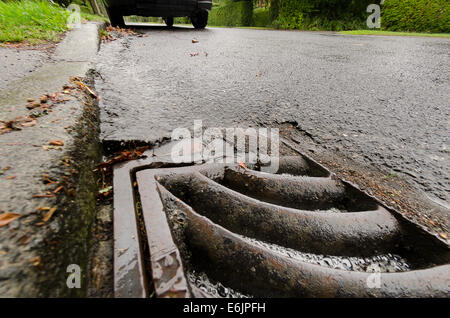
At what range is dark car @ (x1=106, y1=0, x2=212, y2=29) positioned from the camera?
175 inches

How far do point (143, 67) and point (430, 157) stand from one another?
7.29ft

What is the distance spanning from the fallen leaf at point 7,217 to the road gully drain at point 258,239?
0.22 m

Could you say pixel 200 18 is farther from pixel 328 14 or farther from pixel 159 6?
pixel 328 14

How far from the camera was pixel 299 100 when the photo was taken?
1.76m

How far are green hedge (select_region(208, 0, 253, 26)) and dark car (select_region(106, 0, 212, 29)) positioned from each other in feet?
35.4

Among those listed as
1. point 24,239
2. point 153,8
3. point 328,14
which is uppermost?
point 328,14

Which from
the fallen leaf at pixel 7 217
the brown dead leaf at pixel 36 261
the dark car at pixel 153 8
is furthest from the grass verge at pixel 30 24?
the brown dead leaf at pixel 36 261

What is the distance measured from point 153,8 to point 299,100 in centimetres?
428

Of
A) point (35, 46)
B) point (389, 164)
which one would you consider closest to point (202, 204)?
point (389, 164)

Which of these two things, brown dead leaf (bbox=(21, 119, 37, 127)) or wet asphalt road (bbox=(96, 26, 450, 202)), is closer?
brown dead leaf (bbox=(21, 119, 37, 127))

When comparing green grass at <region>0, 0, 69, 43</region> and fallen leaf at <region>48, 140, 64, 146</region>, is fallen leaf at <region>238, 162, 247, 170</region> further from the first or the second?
green grass at <region>0, 0, 69, 43</region>

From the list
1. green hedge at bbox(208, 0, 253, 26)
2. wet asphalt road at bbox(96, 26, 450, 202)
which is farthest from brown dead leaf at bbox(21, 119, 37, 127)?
green hedge at bbox(208, 0, 253, 26)

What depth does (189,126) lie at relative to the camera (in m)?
1.32

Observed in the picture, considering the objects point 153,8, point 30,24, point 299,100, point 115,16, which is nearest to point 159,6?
point 153,8
